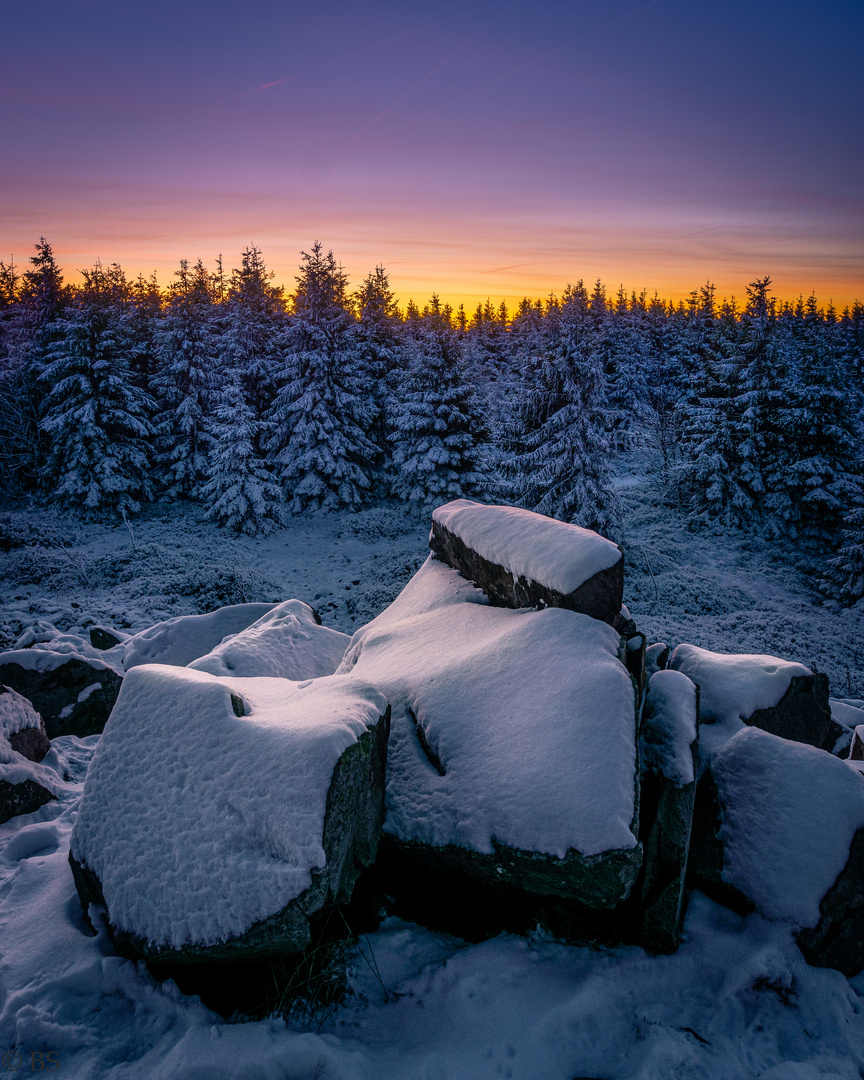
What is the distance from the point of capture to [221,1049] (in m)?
2.91

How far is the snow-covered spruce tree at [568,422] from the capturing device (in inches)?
724

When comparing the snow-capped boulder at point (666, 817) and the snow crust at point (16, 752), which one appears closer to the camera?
the snow-capped boulder at point (666, 817)

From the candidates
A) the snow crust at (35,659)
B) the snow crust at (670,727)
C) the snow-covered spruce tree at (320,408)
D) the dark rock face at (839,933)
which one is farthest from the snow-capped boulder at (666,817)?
the snow-covered spruce tree at (320,408)

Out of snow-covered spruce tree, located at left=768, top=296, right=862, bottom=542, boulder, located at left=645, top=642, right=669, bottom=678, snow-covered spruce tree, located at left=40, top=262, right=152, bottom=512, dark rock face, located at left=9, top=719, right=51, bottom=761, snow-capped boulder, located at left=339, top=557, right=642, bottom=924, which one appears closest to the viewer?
snow-capped boulder, located at left=339, top=557, right=642, bottom=924

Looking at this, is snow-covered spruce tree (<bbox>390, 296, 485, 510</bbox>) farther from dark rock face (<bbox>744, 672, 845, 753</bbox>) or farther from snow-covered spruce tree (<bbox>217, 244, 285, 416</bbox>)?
dark rock face (<bbox>744, 672, 845, 753</bbox>)

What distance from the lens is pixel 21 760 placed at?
17.4 feet

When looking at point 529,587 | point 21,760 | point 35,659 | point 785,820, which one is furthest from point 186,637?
point 785,820

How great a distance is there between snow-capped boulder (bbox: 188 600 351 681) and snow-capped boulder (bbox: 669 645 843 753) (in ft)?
13.8

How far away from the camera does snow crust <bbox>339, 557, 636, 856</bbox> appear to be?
3398mm

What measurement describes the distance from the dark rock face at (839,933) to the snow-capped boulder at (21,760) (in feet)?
20.2

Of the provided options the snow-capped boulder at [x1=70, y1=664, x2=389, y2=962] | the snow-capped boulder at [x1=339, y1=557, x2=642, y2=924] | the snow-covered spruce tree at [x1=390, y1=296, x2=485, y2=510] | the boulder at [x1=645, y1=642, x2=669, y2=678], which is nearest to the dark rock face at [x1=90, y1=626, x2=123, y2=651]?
the snow-capped boulder at [x1=70, y1=664, x2=389, y2=962]

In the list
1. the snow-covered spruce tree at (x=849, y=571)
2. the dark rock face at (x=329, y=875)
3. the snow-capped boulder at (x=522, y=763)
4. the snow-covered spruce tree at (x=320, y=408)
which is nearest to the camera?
the dark rock face at (x=329, y=875)

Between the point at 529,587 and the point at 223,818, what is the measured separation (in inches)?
120

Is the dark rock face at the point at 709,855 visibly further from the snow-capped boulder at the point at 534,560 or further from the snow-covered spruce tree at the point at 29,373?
the snow-covered spruce tree at the point at 29,373
